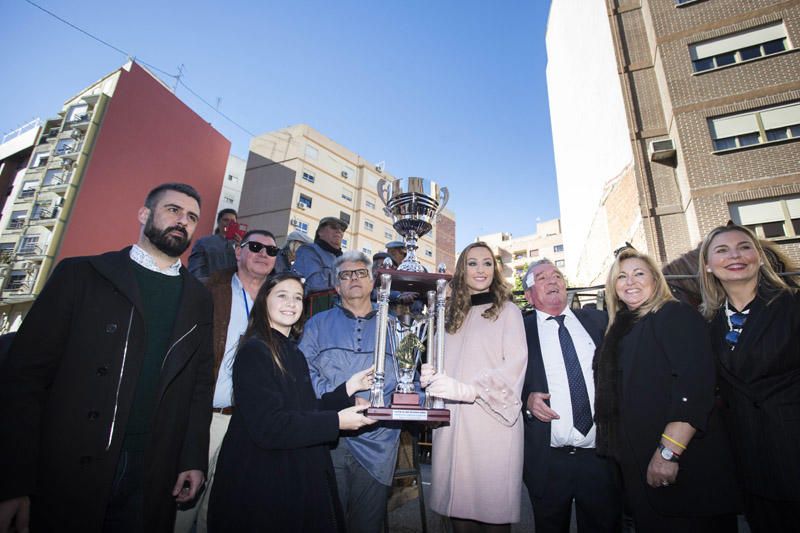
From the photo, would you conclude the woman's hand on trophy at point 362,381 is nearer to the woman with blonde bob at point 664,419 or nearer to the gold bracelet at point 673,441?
the woman with blonde bob at point 664,419

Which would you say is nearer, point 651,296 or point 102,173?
point 651,296

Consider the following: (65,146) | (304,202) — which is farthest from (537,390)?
(65,146)

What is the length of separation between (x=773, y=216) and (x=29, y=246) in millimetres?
42256

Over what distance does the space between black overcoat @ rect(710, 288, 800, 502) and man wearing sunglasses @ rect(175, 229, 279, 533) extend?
328 cm

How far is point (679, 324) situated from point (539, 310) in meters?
0.99

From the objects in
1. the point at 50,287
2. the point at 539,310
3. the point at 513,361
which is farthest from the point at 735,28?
the point at 50,287

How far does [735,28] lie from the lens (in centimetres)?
1264

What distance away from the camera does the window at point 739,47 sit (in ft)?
39.9

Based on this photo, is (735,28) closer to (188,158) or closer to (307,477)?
(307,477)

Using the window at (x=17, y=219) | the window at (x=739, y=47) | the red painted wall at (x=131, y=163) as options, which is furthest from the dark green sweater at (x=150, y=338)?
the window at (x=17, y=219)

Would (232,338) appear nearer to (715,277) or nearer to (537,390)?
(537,390)

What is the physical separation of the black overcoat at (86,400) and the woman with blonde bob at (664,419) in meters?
2.61

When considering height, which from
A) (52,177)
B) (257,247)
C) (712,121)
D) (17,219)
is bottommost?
(257,247)

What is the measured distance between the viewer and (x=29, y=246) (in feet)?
90.8
